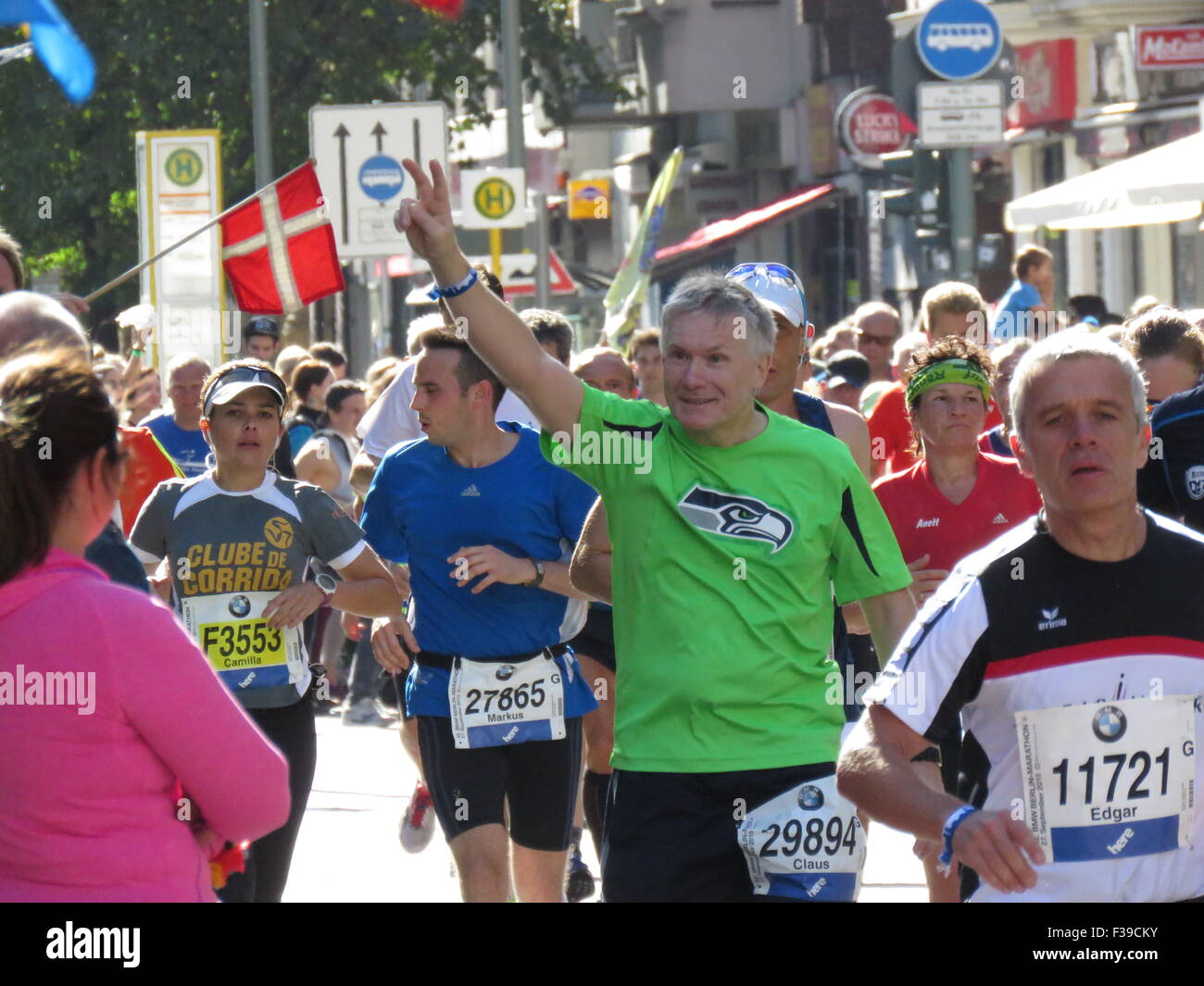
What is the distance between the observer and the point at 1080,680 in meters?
3.82

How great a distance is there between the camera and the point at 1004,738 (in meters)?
3.89

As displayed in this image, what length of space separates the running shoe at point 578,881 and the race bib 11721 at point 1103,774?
15.6 ft

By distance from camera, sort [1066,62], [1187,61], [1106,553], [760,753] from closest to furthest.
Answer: [1106,553] → [760,753] → [1187,61] → [1066,62]

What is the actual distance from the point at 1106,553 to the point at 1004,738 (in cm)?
35

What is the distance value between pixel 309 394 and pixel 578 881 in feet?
24.5

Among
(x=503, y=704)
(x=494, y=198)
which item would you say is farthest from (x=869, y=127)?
(x=503, y=704)

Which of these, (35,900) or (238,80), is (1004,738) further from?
(238,80)

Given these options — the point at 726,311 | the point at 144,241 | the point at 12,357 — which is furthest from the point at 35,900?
the point at 144,241

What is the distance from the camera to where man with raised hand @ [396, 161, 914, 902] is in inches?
199

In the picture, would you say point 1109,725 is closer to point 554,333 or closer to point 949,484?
point 949,484

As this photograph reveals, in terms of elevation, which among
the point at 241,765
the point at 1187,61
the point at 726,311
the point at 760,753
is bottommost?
the point at 760,753

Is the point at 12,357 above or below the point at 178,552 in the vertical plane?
above

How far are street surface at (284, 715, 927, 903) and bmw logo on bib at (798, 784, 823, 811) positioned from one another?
115 inches

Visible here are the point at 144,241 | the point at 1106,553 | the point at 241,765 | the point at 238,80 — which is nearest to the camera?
the point at 241,765
